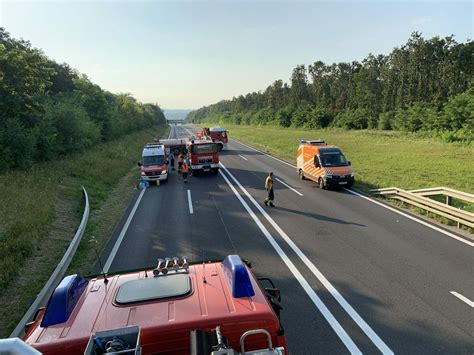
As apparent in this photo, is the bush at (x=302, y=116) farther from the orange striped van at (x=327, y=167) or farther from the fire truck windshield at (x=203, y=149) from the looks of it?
the orange striped van at (x=327, y=167)

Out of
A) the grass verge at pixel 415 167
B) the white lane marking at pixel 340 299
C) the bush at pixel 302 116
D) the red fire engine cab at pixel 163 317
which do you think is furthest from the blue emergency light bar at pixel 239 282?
the bush at pixel 302 116

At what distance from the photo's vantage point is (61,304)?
414 cm

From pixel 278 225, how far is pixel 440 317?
282 inches

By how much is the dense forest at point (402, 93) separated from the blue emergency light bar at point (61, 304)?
47.6 m

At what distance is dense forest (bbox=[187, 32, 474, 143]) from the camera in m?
50.8

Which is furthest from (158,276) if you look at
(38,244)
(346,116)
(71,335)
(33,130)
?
(346,116)

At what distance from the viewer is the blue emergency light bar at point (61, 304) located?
4.05 m

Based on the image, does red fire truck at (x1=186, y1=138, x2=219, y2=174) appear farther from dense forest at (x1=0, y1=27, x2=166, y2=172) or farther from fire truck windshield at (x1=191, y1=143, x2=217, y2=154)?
dense forest at (x1=0, y1=27, x2=166, y2=172)

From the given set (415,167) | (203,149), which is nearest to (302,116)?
(415,167)

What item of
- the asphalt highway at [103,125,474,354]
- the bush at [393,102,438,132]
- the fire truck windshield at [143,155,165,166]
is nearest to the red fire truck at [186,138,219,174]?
the fire truck windshield at [143,155,165,166]

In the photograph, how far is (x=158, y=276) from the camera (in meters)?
4.82

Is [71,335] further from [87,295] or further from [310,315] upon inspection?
[310,315]

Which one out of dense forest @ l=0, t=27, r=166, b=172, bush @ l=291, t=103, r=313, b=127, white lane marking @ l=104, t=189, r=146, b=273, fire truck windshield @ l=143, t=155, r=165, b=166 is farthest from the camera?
bush @ l=291, t=103, r=313, b=127

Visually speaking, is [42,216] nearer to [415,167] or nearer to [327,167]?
[327,167]
